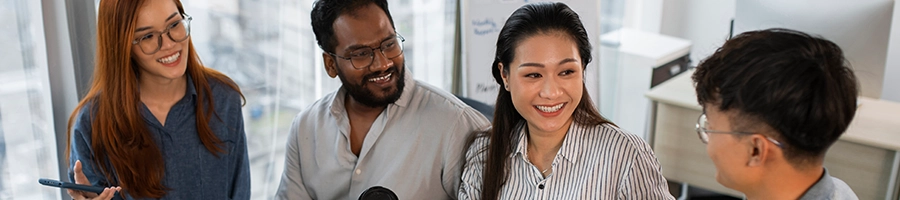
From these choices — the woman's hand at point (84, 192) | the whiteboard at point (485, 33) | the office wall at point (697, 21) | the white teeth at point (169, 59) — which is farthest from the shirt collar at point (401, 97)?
the office wall at point (697, 21)

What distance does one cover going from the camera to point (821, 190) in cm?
108

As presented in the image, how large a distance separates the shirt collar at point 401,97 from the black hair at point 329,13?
126mm

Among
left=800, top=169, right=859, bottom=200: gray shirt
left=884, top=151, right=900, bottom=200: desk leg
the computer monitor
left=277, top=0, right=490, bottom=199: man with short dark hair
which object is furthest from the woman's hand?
left=884, top=151, right=900, bottom=200: desk leg

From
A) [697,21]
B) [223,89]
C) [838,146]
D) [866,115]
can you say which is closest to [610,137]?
[223,89]

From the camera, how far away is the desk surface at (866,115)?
237 centimetres

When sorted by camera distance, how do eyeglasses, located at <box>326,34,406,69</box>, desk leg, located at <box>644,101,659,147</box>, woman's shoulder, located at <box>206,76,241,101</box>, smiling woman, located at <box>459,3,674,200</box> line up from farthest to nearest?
desk leg, located at <box>644,101,659,147</box>, woman's shoulder, located at <box>206,76,241,101</box>, eyeglasses, located at <box>326,34,406,69</box>, smiling woman, located at <box>459,3,674,200</box>

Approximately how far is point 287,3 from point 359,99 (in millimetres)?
825

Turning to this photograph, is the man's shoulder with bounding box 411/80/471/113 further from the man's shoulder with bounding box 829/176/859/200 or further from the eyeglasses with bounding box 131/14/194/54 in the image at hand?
the man's shoulder with bounding box 829/176/859/200

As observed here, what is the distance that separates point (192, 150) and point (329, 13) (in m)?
0.47

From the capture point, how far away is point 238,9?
229 cm

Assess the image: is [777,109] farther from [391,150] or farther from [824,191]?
[391,150]

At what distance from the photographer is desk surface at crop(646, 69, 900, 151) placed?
2367mm

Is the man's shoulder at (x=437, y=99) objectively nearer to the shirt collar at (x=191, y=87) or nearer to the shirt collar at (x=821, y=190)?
the shirt collar at (x=191, y=87)

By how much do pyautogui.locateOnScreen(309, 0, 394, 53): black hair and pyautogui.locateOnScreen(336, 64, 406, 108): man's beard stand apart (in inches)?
2.8
